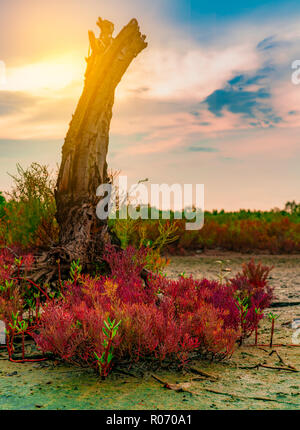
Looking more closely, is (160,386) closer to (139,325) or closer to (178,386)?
(178,386)

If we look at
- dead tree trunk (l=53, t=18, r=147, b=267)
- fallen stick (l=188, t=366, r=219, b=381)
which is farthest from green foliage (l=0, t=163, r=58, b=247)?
fallen stick (l=188, t=366, r=219, b=381)

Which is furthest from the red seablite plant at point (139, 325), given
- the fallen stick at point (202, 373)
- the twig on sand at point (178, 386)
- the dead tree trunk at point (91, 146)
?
the dead tree trunk at point (91, 146)

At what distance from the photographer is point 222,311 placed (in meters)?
4.44

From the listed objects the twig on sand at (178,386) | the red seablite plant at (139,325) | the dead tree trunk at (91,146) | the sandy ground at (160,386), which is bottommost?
the sandy ground at (160,386)

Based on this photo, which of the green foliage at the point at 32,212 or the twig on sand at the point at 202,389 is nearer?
the twig on sand at the point at 202,389

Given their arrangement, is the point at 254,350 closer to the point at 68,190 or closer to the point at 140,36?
the point at 68,190

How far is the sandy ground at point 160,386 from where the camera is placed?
3127mm

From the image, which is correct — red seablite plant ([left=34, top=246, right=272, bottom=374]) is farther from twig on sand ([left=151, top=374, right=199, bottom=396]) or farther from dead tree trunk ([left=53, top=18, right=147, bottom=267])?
dead tree trunk ([left=53, top=18, right=147, bottom=267])

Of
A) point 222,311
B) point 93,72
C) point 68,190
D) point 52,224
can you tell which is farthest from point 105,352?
point 93,72

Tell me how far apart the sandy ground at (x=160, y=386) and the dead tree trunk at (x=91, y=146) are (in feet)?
7.22

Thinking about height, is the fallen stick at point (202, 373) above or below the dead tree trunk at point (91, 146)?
below

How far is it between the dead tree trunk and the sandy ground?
220cm

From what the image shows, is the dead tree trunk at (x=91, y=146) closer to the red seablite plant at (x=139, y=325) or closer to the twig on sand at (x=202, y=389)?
the red seablite plant at (x=139, y=325)
